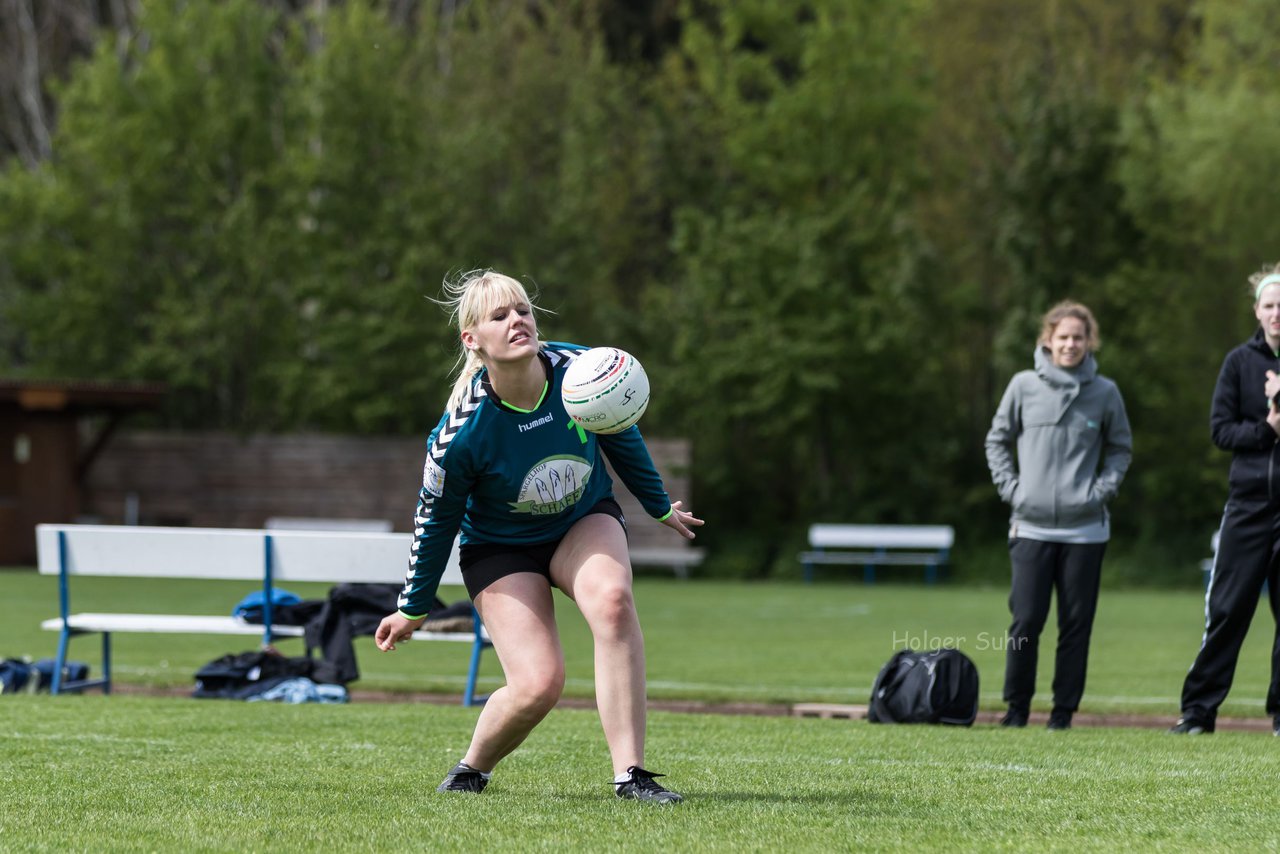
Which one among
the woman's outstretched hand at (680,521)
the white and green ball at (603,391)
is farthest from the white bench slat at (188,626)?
the white and green ball at (603,391)

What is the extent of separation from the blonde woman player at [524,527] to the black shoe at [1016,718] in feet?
13.6

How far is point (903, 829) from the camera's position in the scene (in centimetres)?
539

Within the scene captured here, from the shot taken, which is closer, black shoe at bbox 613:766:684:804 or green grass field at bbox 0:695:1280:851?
green grass field at bbox 0:695:1280:851

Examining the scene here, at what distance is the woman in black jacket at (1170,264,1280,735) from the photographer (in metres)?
8.59

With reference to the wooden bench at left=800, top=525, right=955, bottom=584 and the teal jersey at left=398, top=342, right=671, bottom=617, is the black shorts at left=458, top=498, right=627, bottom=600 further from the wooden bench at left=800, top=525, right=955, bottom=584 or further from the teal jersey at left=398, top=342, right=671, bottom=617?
the wooden bench at left=800, top=525, right=955, bottom=584

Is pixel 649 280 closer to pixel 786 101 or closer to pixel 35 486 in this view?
pixel 786 101

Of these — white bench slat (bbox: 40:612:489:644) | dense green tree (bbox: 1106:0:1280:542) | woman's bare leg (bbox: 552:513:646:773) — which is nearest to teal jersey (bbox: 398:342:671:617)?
woman's bare leg (bbox: 552:513:646:773)

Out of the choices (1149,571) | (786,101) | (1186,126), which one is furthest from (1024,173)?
(1149,571)

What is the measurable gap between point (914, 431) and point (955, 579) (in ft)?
11.4

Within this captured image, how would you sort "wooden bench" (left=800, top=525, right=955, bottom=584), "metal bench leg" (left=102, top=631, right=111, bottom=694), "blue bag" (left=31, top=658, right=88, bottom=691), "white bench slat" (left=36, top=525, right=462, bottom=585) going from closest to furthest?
"white bench slat" (left=36, top=525, right=462, bottom=585), "blue bag" (left=31, top=658, right=88, bottom=691), "metal bench leg" (left=102, top=631, right=111, bottom=694), "wooden bench" (left=800, top=525, right=955, bottom=584)

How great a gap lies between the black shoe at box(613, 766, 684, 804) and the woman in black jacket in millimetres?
4107

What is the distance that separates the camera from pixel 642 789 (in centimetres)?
576

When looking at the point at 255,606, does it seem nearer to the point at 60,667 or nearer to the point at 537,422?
the point at 60,667

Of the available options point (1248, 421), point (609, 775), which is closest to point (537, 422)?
point (609, 775)
